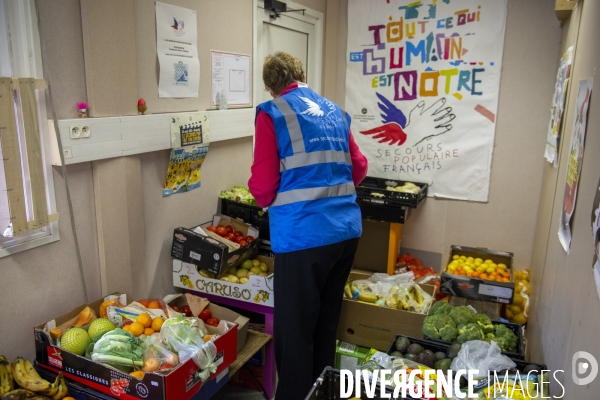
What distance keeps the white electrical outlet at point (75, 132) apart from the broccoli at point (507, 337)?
2034mm

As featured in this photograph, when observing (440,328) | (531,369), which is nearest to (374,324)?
(440,328)

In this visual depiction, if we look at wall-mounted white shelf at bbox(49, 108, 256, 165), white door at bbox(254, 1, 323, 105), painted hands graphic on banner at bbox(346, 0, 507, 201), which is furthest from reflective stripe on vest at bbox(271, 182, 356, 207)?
painted hands graphic on banner at bbox(346, 0, 507, 201)

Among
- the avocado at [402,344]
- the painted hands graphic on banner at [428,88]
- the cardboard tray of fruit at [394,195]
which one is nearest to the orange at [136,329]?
the avocado at [402,344]

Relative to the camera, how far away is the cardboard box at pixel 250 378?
2703 millimetres

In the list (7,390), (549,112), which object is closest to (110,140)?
(7,390)

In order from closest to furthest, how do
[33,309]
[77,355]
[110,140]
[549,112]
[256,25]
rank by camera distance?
1. [77,355]
2. [33,309]
3. [110,140]
4. [256,25]
5. [549,112]

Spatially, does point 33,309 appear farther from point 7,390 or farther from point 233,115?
point 233,115

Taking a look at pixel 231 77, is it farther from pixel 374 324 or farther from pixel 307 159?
pixel 374 324

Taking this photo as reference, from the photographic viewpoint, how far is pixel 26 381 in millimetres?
1726

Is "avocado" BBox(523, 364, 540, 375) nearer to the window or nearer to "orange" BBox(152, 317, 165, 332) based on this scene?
"orange" BBox(152, 317, 165, 332)

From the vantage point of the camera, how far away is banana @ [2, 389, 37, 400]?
5.32 feet

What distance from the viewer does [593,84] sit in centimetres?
165

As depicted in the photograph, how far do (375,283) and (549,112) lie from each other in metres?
1.89

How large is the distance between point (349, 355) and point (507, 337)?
865 millimetres
